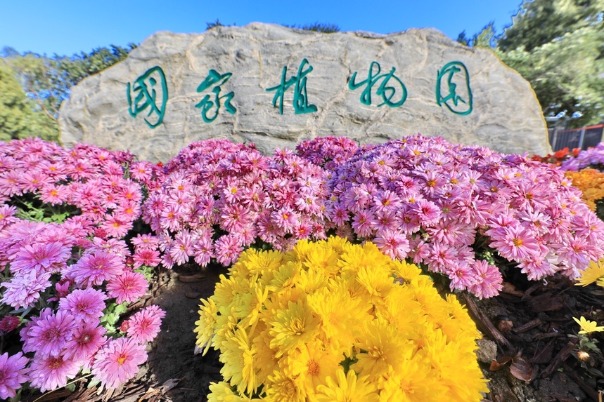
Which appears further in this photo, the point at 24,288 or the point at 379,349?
the point at 24,288

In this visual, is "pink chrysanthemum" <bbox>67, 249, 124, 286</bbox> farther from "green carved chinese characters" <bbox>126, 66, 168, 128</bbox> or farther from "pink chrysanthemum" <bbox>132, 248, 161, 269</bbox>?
"green carved chinese characters" <bbox>126, 66, 168, 128</bbox>

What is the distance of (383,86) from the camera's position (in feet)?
16.4

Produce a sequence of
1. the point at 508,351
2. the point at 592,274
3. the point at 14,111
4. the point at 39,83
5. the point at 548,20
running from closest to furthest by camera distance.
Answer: the point at 592,274 → the point at 508,351 → the point at 14,111 → the point at 39,83 → the point at 548,20

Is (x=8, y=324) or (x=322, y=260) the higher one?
(x=322, y=260)

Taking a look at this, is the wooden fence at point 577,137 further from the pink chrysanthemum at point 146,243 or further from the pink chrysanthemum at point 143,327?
the pink chrysanthemum at point 143,327

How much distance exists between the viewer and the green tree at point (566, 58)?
28.5ft

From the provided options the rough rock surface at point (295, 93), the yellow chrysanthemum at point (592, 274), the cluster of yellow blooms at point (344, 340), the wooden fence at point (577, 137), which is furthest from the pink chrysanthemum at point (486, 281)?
the wooden fence at point (577, 137)

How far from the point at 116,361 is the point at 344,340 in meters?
1.14

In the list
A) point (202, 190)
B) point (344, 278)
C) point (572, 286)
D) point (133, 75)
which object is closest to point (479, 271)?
point (572, 286)

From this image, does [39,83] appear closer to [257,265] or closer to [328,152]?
[328,152]

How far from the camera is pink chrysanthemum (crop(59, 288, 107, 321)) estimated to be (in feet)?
4.41

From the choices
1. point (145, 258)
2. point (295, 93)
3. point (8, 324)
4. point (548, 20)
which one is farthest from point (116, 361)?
point (548, 20)

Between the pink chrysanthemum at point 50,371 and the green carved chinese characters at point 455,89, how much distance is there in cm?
562

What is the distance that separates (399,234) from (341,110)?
11.9 ft
